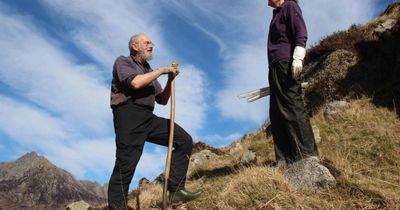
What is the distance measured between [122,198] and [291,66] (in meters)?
2.88

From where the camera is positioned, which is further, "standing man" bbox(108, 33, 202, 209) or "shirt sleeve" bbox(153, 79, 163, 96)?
"shirt sleeve" bbox(153, 79, 163, 96)

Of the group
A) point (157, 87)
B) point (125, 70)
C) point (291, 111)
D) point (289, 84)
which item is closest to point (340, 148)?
point (291, 111)

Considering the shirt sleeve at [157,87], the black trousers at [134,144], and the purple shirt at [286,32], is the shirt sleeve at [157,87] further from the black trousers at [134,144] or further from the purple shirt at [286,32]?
the purple shirt at [286,32]

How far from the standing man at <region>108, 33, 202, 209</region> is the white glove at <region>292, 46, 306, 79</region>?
5.25 feet

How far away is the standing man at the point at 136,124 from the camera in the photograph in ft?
18.0

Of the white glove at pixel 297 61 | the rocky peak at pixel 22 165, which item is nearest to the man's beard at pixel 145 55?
the white glove at pixel 297 61

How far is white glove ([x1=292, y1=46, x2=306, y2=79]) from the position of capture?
567 centimetres

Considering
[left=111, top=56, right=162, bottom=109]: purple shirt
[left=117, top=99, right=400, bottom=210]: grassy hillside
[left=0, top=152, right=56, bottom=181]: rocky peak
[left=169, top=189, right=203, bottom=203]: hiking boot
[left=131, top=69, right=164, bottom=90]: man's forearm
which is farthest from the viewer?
[left=0, top=152, right=56, bottom=181]: rocky peak

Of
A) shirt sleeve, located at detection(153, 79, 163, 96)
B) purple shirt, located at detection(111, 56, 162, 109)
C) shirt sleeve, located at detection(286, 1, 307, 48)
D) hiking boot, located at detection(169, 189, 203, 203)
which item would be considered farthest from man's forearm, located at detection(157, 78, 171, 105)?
shirt sleeve, located at detection(286, 1, 307, 48)

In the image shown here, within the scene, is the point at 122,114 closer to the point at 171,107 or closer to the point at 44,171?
the point at 171,107

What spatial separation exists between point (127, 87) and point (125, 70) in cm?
24

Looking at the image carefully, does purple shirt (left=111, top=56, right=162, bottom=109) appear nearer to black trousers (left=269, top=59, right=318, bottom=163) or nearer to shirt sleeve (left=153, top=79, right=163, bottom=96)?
shirt sleeve (left=153, top=79, right=163, bottom=96)

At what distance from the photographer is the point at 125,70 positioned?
5.56 meters

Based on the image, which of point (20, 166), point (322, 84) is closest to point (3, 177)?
point (20, 166)
